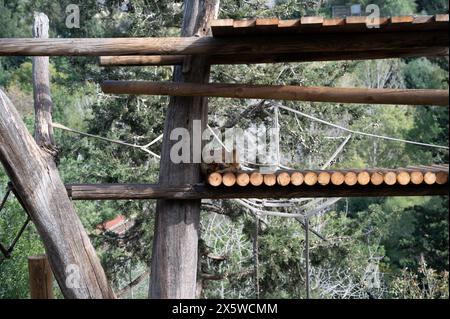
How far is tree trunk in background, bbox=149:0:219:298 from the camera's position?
3748mm

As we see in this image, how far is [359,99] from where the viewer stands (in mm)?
3559

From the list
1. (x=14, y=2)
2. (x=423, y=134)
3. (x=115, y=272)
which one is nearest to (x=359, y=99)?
(x=115, y=272)

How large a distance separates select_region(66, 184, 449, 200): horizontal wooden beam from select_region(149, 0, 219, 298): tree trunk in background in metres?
0.06

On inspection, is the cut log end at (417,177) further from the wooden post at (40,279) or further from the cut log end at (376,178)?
the wooden post at (40,279)

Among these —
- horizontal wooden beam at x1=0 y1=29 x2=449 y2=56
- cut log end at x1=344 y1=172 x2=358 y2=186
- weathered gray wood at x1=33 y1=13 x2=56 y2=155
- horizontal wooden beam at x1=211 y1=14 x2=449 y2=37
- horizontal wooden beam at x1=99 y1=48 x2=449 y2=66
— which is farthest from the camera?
weathered gray wood at x1=33 y1=13 x2=56 y2=155

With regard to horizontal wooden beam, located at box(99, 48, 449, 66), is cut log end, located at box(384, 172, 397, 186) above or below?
below

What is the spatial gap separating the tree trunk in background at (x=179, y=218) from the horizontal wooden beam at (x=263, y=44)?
0.23 meters

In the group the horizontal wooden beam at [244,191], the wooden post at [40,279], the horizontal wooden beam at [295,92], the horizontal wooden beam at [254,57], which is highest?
the horizontal wooden beam at [254,57]

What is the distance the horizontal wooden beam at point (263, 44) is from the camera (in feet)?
11.4

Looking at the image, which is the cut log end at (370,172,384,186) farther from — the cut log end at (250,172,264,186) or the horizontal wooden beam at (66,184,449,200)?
the cut log end at (250,172,264,186)

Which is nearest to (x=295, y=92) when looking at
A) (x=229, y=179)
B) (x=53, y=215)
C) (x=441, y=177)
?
(x=229, y=179)

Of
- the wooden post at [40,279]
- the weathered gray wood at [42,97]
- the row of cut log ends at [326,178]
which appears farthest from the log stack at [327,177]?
the wooden post at [40,279]

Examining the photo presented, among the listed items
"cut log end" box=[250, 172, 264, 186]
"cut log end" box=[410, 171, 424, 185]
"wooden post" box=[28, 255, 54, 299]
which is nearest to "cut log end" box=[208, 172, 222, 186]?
"cut log end" box=[250, 172, 264, 186]

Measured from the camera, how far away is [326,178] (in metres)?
3.56
